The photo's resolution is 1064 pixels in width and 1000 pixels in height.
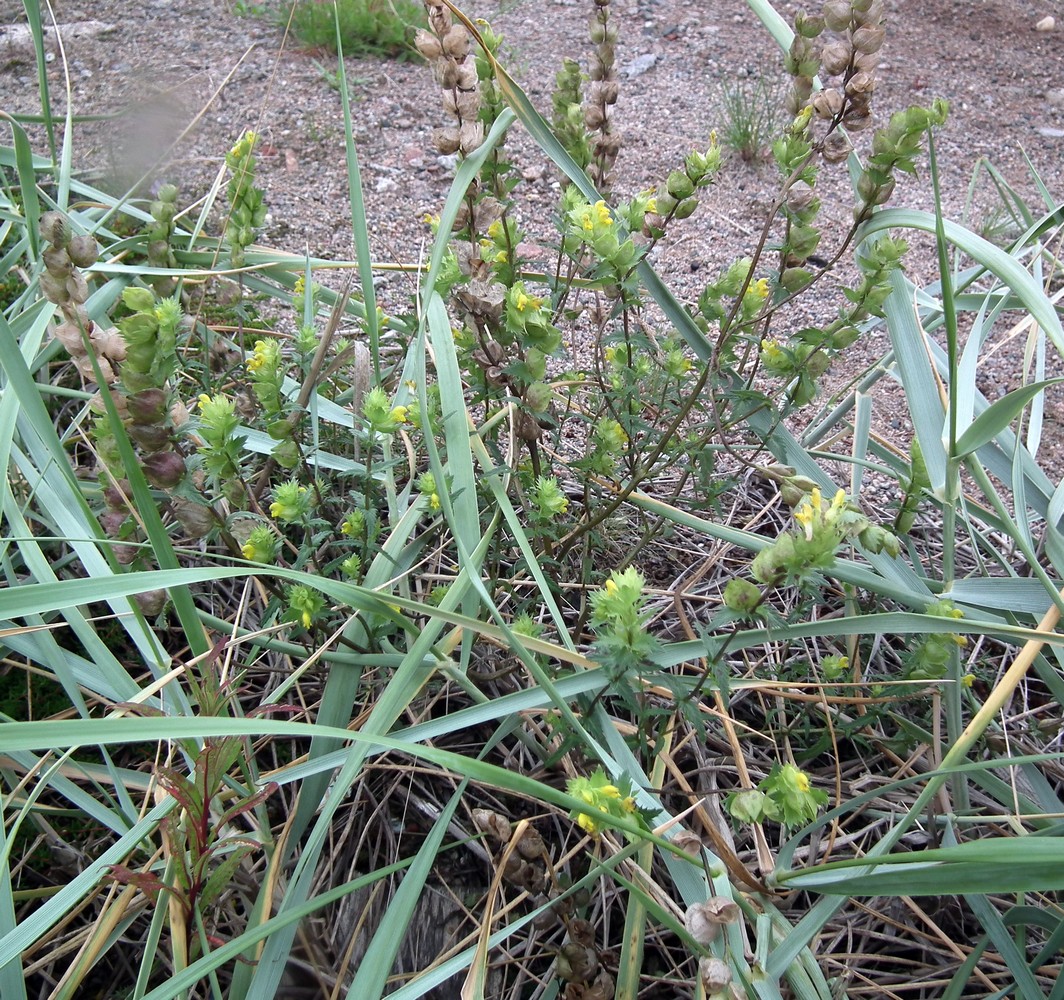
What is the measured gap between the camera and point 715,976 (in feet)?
2.35

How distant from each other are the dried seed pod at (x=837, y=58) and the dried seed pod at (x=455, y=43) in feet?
1.44

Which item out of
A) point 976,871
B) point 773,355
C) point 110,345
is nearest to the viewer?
point 976,871

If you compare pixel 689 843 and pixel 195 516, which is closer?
pixel 689 843

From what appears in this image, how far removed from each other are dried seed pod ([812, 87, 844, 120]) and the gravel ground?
1.07m

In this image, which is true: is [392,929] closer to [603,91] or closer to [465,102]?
[465,102]

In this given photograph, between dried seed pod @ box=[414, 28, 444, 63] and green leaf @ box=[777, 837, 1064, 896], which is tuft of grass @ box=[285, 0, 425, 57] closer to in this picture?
dried seed pod @ box=[414, 28, 444, 63]

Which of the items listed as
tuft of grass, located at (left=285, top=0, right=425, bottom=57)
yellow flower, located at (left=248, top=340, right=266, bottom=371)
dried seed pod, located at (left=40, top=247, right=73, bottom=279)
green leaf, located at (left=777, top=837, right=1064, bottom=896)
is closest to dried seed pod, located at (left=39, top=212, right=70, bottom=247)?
dried seed pod, located at (left=40, top=247, right=73, bottom=279)

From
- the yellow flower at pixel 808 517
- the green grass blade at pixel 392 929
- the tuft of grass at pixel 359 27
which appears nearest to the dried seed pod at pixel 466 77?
the yellow flower at pixel 808 517

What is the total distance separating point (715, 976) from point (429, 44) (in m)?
1.03

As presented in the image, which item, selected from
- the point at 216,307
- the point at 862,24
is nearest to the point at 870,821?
the point at 862,24

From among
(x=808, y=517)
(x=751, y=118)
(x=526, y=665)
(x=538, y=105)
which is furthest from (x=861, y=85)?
(x=538, y=105)

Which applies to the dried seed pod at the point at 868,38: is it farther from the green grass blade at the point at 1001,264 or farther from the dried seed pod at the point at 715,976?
the dried seed pod at the point at 715,976

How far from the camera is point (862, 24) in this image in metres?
0.98

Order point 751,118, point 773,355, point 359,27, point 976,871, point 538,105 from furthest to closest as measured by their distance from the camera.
→ 1. point 359,27
2. point 538,105
3. point 751,118
4. point 773,355
5. point 976,871
